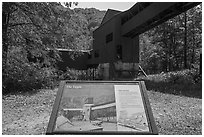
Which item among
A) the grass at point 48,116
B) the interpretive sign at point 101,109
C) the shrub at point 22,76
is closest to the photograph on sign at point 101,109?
the interpretive sign at point 101,109

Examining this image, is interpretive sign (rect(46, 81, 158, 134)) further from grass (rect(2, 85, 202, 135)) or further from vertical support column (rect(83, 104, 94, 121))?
grass (rect(2, 85, 202, 135))

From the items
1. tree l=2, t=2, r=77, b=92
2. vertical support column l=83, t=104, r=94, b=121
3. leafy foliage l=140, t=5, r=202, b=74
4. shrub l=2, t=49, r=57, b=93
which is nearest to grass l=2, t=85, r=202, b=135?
vertical support column l=83, t=104, r=94, b=121

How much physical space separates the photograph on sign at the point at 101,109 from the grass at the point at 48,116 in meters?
1.77

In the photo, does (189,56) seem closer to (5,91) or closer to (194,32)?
(194,32)

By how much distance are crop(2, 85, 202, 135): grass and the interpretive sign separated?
1737 mm

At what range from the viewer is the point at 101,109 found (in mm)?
3211

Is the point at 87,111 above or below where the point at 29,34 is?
below

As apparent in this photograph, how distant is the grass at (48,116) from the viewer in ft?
15.7

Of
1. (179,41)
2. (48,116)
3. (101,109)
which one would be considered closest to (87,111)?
(101,109)

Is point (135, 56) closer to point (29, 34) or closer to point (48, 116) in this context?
point (29, 34)

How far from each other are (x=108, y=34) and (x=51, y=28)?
12.7m

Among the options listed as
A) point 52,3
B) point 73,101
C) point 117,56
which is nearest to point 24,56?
point 52,3

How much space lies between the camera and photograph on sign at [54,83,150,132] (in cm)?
296

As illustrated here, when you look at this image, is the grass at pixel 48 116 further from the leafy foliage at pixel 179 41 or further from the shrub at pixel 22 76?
the leafy foliage at pixel 179 41
